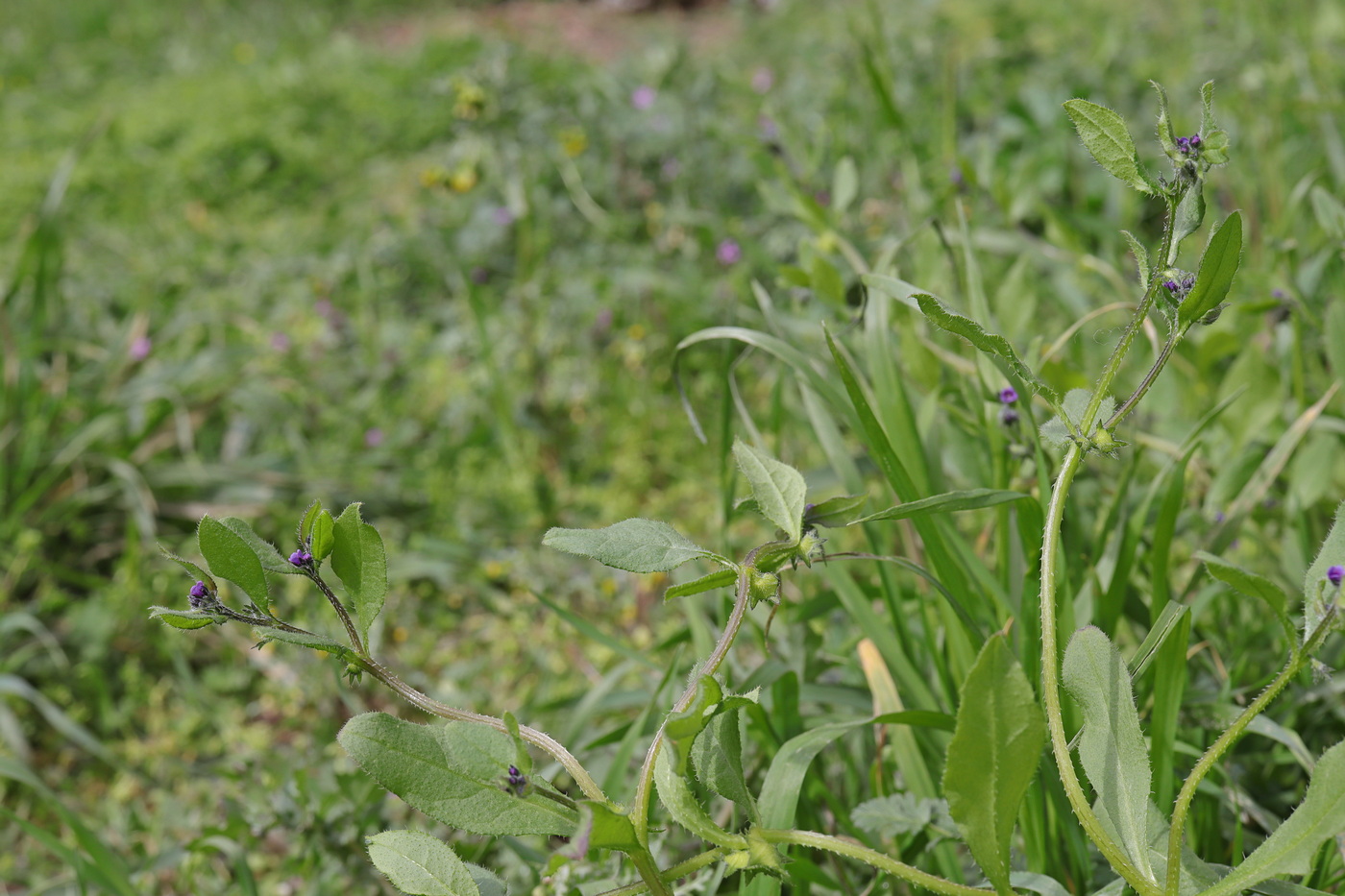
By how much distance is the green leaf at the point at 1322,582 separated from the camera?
720 millimetres

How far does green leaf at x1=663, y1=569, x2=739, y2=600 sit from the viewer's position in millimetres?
807

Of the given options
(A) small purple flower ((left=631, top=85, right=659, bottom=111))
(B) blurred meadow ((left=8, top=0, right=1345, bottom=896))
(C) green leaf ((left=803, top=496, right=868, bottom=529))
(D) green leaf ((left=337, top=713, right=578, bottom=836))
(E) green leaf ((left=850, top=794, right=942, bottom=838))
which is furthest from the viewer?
(A) small purple flower ((left=631, top=85, right=659, bottom=111))

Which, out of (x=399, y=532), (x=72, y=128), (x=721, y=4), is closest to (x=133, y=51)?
(x=72, y=128)

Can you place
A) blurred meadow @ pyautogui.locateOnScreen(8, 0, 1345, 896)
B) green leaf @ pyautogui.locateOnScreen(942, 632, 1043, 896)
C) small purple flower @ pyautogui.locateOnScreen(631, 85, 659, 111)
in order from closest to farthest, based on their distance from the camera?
green leaf @ pyautogui.locateOnScreen(942, 632, 1043, 896)
blurred meadow @ pyautogui.locateOnScreen(8, 0, 1345, 896)
small purple flower @ pyautogui.locateOnScreen(631, 85, 659, 111)

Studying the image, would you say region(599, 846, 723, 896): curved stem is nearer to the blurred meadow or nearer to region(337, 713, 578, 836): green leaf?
region(337, 713, 578, 836): green leaf

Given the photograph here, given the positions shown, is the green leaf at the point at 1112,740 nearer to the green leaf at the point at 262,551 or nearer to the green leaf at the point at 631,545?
the green leaf at the point at 631,545

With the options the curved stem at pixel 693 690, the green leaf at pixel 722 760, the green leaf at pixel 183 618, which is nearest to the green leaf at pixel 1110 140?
the curved stem at pixel 693 690

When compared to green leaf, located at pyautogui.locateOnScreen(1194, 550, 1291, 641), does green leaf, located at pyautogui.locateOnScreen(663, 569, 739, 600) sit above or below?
below

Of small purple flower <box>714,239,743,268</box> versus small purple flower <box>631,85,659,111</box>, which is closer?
small purple flower <box>714,239,743,268</box>

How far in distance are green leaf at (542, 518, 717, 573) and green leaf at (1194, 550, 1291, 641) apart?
0.38 m

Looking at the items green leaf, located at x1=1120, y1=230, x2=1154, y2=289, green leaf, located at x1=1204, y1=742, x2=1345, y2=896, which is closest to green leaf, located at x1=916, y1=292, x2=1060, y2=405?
green leaf, located at x1=1120, y1=230, x2=1154, y2=289

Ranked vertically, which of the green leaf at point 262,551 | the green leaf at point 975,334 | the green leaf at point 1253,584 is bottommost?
the green leaf at point 262,551

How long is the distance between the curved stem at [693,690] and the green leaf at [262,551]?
1.05 ft

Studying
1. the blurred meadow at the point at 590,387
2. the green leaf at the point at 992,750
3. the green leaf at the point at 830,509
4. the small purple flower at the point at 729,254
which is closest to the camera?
the green leaf at the point at 992,750
